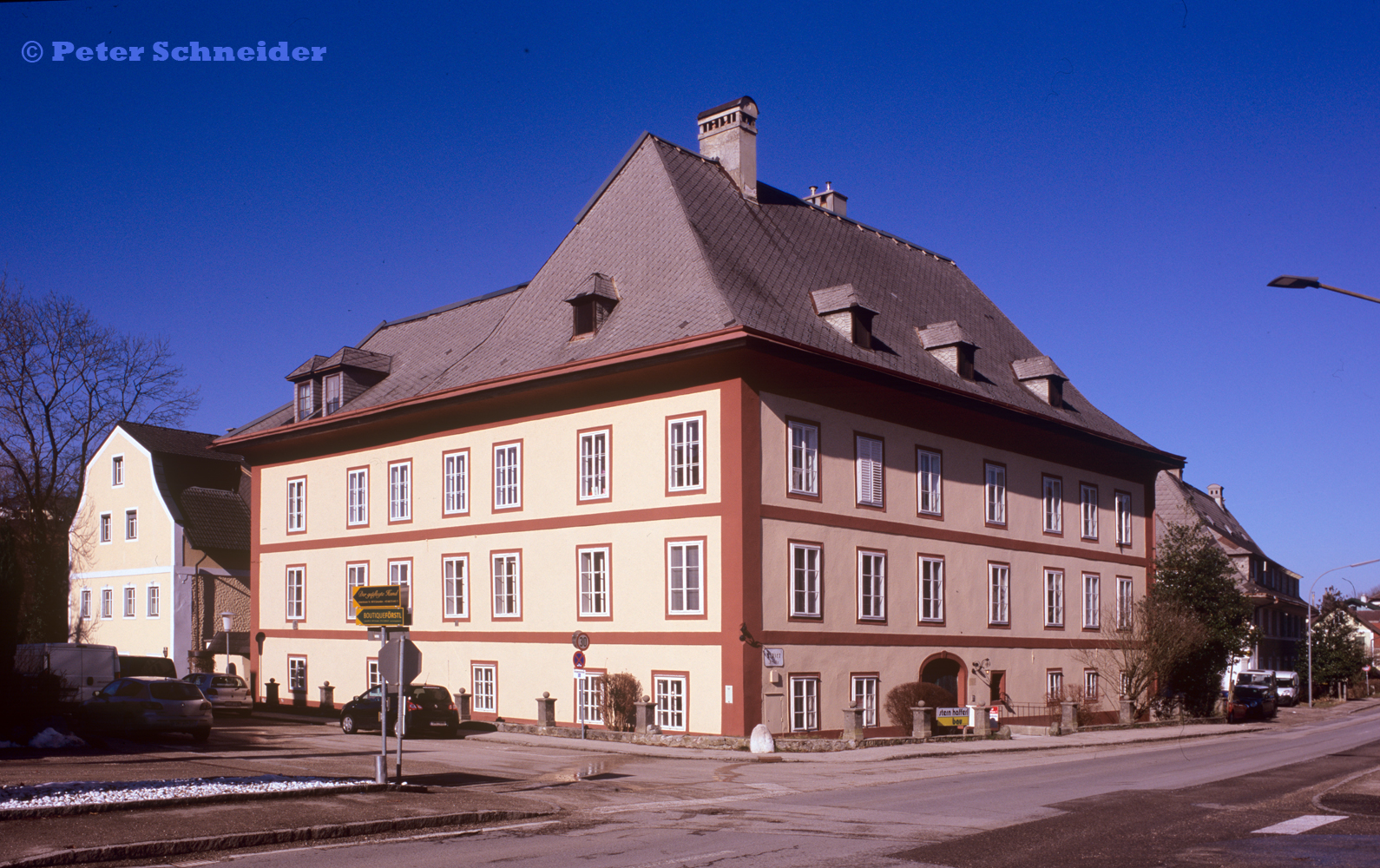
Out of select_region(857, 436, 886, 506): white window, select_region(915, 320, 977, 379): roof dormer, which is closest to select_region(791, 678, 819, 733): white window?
select_region(857, 436, 886, 506): white window

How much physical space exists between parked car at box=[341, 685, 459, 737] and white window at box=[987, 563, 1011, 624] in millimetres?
16151

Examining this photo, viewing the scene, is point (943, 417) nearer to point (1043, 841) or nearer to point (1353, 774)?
point (1353, 774)

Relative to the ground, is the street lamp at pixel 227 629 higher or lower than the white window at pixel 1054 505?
lower

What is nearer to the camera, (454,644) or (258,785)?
(258,785)

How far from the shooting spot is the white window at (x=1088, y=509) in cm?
4309

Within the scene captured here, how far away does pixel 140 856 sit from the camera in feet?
41.1

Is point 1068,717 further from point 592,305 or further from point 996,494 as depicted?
point 592,305

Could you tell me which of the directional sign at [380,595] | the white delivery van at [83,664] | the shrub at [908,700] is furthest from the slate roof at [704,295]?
the directional sign at [380,595]

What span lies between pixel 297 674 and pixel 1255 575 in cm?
6131

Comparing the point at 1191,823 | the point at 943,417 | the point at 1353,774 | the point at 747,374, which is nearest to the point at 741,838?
the point at 1191,823

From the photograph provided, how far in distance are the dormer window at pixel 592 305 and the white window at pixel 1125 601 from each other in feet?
72.0

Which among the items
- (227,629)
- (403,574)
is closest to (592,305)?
(403,574)

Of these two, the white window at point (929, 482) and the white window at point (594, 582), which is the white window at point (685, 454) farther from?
the white window at point (929, 482)

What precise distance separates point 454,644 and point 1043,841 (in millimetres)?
25932
